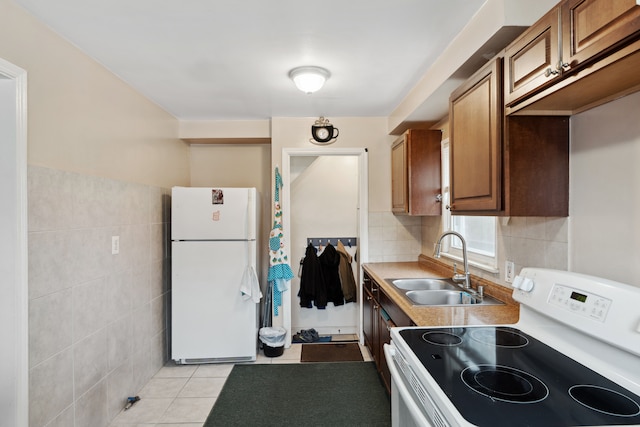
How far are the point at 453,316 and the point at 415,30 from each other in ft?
4.92

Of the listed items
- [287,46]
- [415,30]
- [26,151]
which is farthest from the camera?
[287,46]

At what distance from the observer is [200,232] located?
3.01 metres

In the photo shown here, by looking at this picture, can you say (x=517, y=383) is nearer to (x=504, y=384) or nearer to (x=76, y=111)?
(x=504, y=384)

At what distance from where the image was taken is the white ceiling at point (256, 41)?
1.64 m

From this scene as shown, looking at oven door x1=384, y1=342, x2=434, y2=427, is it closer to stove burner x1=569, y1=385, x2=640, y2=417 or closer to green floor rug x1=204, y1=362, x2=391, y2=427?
stove burner x1=569, y1=385, x2=640, y2=417

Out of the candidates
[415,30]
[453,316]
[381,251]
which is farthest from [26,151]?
[381,251]

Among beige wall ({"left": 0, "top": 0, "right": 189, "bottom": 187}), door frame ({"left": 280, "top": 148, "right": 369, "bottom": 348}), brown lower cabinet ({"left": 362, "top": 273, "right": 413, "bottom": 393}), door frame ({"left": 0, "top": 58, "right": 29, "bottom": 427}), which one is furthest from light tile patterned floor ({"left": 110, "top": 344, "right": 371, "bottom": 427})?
beige wall ({"left": 0, "top": 0, "right": 189, "bottom": 187})

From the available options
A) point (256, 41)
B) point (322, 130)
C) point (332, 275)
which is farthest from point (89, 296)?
point (332, 275)

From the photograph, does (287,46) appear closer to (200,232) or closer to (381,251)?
(200,232)

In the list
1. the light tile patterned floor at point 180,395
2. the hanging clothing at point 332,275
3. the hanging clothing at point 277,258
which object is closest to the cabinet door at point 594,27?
the hanging clothing at point 277,258

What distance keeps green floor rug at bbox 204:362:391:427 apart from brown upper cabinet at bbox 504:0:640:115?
202 cm

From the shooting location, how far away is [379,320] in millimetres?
2654

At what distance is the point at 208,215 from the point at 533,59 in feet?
8.26

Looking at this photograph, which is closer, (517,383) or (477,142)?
(517,383)
